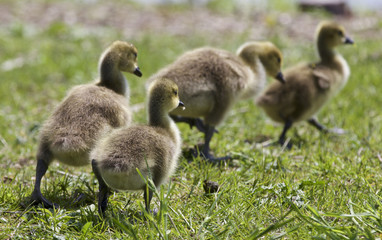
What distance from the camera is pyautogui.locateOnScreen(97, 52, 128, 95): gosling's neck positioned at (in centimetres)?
435

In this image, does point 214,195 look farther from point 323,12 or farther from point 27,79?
point 323,12

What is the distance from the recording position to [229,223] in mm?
2953

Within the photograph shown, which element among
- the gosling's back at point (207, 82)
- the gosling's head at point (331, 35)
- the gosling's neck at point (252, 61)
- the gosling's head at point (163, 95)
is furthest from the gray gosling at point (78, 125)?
the gosling's head at point (331, 35)

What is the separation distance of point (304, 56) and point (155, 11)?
751 cm

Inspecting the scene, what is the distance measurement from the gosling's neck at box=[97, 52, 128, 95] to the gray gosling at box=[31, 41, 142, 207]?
0.13m

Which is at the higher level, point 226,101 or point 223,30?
point 226,101

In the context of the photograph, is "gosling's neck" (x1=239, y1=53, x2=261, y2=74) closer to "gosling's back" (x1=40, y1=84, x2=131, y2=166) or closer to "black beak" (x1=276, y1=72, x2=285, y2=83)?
"black beak" (x1=276, y1=72, x2=285, y2=83)

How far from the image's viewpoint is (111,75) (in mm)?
4359

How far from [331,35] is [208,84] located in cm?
263

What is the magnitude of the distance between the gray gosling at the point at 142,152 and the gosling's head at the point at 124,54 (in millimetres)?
839

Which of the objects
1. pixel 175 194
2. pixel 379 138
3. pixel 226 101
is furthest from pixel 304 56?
pixel 175 194

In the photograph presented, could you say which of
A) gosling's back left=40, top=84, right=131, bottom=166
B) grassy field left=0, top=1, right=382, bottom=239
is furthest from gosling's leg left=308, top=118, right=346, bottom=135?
gosling's back left=40, top=84, right=131, bottom=166

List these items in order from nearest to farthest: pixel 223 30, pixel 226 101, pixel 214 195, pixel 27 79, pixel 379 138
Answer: pixel 214 195
pixel 226 101
pixel 379 138
pixel 27 79
pixel 223 30

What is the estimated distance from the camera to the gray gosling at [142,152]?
304 cm
